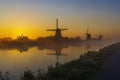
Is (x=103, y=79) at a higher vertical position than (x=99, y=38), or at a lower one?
higher

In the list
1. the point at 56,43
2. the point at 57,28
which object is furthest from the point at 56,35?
the point at 56,43

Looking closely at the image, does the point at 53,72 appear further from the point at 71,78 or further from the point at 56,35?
the point at 56,35

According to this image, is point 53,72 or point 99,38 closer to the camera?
point 53,72

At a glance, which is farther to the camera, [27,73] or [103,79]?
[27,73]

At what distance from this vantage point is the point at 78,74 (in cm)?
1755

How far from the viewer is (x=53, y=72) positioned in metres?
18.4

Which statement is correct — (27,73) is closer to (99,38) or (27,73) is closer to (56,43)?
(56,43)

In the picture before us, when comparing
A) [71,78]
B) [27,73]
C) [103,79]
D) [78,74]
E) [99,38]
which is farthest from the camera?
[99,38]

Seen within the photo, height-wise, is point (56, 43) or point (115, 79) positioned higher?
point (115, 79)

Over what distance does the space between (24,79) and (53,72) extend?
2115 mm

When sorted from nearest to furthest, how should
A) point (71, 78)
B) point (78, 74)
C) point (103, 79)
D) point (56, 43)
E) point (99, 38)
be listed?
1. point (103, 79)
2. point (71, 78)
3. point (78, 74)
4. point (56, 43)
5. point (99, 38)

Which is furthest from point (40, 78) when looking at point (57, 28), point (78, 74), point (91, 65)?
point (57, 28)

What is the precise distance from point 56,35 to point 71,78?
85248mm

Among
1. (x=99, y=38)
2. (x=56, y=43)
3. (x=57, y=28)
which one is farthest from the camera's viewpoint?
(x=99, y=38)
